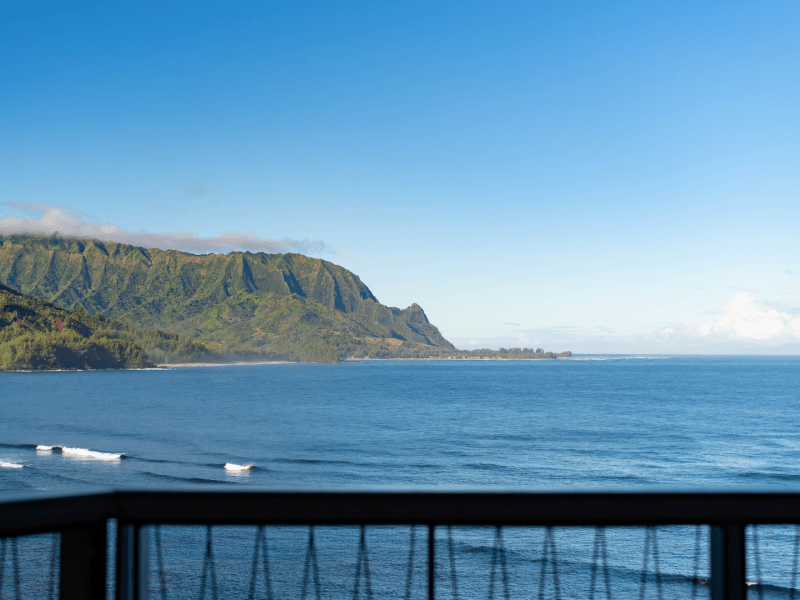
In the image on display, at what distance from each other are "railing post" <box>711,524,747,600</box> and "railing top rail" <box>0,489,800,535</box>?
0.05 metres

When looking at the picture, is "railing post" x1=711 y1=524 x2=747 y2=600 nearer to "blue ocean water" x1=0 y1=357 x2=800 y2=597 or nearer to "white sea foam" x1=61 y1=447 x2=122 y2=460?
"blue ocean water" x1=0 y1=357 x2=800 y2=597

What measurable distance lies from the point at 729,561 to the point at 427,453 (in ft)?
152

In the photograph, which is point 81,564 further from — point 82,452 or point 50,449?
point 50,449

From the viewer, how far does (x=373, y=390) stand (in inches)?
4875

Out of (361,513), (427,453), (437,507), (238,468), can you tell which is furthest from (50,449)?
(437,507)

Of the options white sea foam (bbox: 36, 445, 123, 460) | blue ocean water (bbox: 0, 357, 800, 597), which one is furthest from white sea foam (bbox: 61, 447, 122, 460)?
blue ocean water (bbox: 0, 357, 800, 597)

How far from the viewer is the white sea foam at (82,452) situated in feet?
143

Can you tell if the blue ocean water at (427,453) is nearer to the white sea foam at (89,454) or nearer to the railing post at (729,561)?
the white sea foam at (89,454)

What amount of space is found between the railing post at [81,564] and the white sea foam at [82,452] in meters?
46.5

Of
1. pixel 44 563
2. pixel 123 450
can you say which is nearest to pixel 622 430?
pixel 123 450

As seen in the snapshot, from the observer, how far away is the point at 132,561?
2033 millimetres

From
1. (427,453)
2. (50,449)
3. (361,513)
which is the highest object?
(361,513)

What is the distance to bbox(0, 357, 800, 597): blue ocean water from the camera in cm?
2123

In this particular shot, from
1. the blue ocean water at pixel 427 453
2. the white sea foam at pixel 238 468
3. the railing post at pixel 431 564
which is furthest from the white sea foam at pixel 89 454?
the railing post at pixel 431 564
